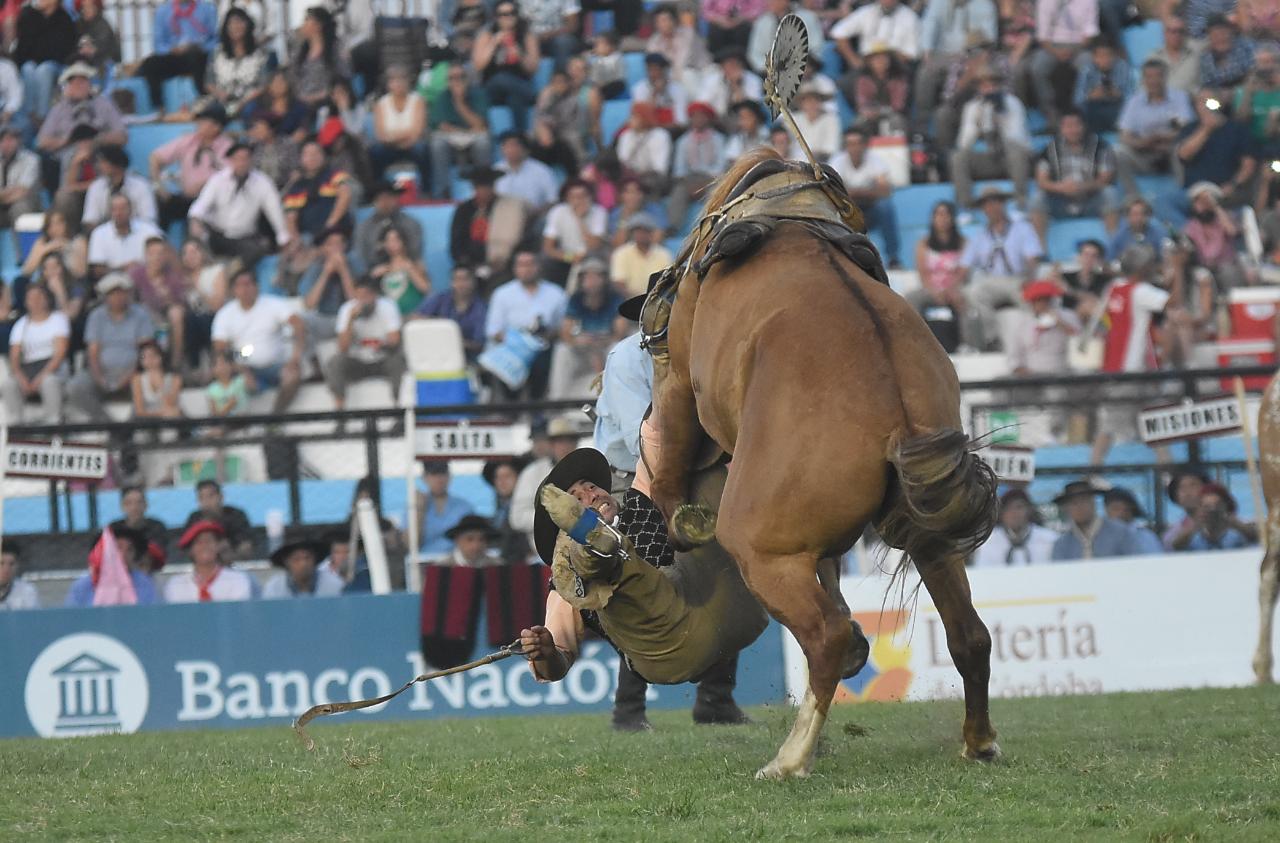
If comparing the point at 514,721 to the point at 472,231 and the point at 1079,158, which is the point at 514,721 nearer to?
the point at 472,231

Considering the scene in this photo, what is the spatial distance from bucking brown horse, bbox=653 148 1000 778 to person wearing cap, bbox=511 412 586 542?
6.74 meters

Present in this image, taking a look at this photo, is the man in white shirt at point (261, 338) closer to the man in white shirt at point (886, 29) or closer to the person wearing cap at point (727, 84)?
the person wearing cap at point (727, 84)

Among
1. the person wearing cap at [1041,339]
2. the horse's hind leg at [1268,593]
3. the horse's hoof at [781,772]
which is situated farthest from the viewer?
the person wearing cap at [1041,339]

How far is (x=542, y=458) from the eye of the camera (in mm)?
12945

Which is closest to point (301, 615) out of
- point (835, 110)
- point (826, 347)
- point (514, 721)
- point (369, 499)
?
point (369, 499)

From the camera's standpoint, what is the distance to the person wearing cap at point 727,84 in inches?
725

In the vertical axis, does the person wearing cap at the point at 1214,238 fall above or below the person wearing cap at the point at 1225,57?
below

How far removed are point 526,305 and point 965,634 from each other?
33.7ft

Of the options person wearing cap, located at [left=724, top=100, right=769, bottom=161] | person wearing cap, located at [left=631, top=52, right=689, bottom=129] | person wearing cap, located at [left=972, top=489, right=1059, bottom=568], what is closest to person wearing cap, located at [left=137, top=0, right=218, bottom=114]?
person wearing cap, located at [left=631, top=52, right=689, bottom=129]

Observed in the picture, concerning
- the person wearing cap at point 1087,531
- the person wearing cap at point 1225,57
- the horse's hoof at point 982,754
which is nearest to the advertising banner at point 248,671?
the person wearing cap at point 1087,531

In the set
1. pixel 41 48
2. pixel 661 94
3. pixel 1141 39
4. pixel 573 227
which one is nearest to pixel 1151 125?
pixel 1141 39

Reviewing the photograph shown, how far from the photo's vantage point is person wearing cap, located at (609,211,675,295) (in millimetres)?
16156

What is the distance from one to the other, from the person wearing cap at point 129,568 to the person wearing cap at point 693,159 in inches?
265

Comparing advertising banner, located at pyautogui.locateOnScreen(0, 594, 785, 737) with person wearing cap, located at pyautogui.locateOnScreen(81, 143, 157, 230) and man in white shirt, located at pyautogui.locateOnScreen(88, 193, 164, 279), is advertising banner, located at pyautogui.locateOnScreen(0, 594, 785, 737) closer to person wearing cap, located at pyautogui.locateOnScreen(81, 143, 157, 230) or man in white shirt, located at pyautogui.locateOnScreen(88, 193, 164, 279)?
man in white shirt, located at pyautogui.locateOnScreen(88, 193, 164, 279)
